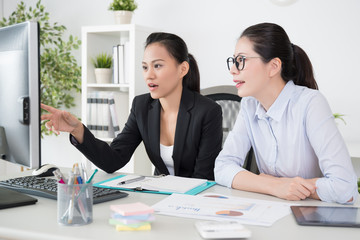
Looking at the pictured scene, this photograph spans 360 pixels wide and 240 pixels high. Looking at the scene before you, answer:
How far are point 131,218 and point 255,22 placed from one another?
2.52 metres

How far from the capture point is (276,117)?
5.19ft

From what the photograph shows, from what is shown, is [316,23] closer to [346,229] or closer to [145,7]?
[145,7]

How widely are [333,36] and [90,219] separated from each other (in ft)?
8.15

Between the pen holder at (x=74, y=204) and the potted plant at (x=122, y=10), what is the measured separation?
2506 mm

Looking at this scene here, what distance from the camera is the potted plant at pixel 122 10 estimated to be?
10.9ft

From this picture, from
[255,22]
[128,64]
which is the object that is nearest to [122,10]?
[128,64]

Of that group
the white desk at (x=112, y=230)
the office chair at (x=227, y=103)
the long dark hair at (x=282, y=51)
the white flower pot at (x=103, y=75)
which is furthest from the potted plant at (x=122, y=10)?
the white desk at (x=112, y=230)

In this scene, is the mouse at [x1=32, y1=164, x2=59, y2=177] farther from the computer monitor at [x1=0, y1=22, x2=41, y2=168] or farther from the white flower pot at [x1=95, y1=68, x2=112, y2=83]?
the white flower pot at [x1=95, y1=68, x2=112, y2=83]

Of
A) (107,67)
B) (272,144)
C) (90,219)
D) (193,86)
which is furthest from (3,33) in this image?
(107,67)

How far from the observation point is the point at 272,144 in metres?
1.59

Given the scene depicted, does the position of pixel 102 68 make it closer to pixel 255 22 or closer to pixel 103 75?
pixel 103 75

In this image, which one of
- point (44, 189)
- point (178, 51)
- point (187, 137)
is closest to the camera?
point (44, 189)

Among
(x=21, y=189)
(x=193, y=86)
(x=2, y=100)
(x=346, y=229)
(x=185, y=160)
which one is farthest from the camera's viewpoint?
(x=193, y=86)

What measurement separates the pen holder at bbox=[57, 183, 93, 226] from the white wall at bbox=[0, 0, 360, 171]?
2366mm
